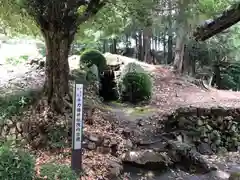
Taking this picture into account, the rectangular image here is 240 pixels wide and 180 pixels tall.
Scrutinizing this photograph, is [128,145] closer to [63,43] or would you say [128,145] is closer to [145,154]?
[145,154]

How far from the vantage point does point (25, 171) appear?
4082 mm

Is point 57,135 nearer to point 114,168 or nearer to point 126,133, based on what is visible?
point 114,168

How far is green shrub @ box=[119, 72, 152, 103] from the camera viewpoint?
33.3 feet

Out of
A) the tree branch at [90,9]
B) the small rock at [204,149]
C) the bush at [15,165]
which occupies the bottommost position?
the small rock at [204,149]

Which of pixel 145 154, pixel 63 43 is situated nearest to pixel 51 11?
pixel 63 43

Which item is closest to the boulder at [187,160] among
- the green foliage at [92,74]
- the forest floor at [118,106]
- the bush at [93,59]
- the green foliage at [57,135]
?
the forest floor at [118,106]

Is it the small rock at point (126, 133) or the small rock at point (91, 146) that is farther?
the small rock at point (126, 133)

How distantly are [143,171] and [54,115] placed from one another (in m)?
2.02

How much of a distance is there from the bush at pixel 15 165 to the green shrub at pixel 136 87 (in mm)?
6286

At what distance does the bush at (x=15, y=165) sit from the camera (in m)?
3.96

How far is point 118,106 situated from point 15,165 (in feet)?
20.1

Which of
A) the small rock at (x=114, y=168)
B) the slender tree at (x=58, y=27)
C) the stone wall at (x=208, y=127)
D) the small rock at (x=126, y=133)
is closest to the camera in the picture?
the small rock at (x=114, y=168)

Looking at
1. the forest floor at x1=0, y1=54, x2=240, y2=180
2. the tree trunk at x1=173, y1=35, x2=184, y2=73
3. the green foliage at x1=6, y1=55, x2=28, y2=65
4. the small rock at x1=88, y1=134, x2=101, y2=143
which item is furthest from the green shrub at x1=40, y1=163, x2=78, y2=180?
the tree trunk at x1=173, y1=35, x2=184, y2=73

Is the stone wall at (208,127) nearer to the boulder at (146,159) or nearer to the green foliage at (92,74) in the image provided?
the boulder at (146,159)
